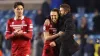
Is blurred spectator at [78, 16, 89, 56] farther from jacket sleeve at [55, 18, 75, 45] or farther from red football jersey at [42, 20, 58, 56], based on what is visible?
jacket sleeve at [55, 18, 75, 45]

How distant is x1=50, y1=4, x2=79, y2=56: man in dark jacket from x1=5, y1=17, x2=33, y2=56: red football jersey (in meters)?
0.58

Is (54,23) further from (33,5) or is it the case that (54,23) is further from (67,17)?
(33,5)

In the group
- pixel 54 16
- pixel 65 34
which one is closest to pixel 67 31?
pixel 65 34

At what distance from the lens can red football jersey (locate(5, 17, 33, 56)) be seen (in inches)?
330

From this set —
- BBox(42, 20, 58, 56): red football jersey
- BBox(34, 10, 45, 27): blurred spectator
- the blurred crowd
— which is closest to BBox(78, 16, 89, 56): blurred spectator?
the blurred crowd

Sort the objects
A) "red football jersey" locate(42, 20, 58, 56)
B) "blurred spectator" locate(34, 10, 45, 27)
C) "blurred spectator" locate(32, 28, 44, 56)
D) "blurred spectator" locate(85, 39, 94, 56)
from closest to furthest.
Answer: "red football jersey" locate(42, 20, 58, 56) < "blurred spectator" locate(85, 39, 94, 56) < "blurred spectator" locate(32, 28, 44, 56) < "blurred spectator" locate(34, 10, 45, 27)

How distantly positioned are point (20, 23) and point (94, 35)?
826 centimetres

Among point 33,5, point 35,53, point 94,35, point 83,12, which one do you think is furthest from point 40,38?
point 33,5

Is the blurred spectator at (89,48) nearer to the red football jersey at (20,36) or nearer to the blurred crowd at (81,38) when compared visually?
the blurred crowd at (81,38)

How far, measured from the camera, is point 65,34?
855cm

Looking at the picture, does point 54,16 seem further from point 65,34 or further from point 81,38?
point 81,38

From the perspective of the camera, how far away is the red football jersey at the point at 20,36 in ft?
27.5

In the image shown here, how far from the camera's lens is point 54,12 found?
344 inches

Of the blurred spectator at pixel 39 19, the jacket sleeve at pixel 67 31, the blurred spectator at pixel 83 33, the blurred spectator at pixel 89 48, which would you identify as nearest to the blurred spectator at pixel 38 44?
the blurred spectator at pixel 83 33
